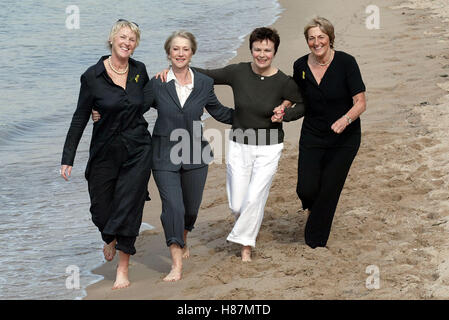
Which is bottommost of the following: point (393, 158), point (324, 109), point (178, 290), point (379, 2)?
point (178, 290)

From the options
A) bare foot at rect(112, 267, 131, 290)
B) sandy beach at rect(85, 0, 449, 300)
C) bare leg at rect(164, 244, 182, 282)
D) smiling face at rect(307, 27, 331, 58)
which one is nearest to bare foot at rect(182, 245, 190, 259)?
sandy beach at rect(85, 0, 449, 300)

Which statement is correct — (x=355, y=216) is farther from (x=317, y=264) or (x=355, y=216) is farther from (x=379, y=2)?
(x=379, y=2)

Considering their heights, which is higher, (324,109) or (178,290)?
(324,109)

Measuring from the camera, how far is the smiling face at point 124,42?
5.41 m

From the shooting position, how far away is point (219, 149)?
9258 mm

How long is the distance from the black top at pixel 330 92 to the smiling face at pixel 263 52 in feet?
1.00

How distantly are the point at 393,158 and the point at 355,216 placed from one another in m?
1.51

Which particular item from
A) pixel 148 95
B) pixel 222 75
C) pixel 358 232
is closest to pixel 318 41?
pixel 222 75

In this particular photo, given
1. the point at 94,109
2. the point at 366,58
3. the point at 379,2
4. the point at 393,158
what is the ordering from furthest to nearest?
the point at 379,2, the point at 366,58, the point at 393,158, the point at 94,109

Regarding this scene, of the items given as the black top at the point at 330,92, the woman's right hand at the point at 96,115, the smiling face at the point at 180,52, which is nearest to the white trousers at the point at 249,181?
the black top at the point at 330,92

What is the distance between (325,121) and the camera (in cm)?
587

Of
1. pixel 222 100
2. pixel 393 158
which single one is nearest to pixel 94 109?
pixel 393 158

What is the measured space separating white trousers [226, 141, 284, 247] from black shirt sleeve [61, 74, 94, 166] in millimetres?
1080

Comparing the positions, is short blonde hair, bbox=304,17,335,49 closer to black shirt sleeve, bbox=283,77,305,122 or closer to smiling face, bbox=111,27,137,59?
black shirt sleeve, bbox=283,77,305,122
